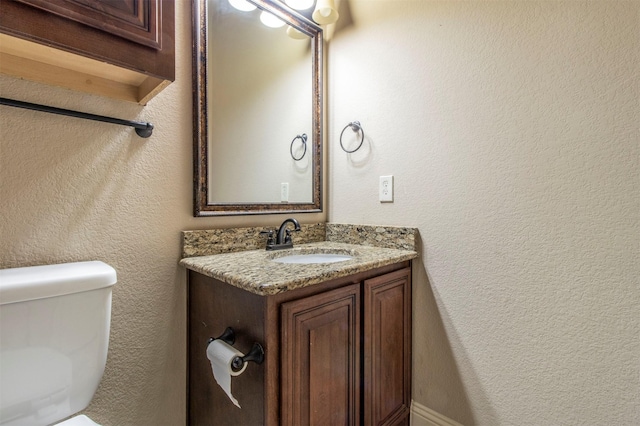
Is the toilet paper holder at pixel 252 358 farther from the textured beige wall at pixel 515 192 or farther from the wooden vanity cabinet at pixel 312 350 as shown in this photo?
the textured beige wall at pixel 515 192

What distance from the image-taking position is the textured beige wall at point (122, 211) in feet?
2.77

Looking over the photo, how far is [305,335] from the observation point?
2.92 feet

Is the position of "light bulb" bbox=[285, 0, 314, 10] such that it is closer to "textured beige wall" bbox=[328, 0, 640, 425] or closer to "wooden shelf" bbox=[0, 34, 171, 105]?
"textured beige wall" bbox=[328, 0, 640, 425]

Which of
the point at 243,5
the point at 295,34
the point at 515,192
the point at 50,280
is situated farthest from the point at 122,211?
the point at 515,192

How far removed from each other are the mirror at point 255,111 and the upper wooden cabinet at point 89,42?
0.33 m

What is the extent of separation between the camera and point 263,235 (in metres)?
1.37

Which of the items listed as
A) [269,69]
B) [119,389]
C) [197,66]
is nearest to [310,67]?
[269,69]

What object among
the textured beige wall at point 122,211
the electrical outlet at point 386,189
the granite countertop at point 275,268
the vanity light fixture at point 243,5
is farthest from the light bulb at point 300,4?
the granite countertop at point 275,268

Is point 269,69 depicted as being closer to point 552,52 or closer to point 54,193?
point 54,193

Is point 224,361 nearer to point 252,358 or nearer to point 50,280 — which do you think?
point 252,358

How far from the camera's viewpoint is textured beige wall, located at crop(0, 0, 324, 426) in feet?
2.77

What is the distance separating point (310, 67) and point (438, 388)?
1.63 metres

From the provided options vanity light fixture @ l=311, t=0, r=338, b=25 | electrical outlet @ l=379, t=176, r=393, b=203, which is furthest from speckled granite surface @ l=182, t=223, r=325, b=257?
vanity light fixture @ l=311, t=0, r=338, b=25

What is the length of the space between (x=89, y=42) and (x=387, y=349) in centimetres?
131
